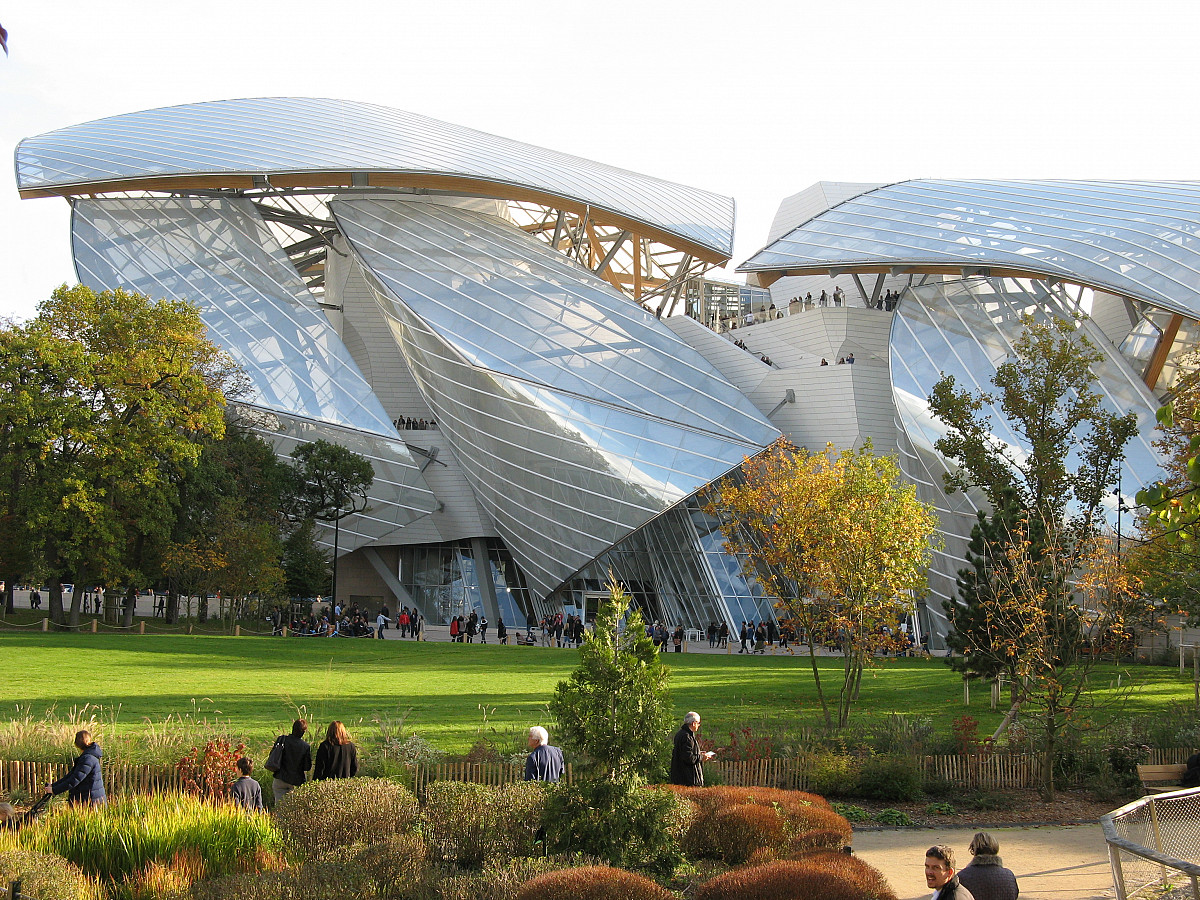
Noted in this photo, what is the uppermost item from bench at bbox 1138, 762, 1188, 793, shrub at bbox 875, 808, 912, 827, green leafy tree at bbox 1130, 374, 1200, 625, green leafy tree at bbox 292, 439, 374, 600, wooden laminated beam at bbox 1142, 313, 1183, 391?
wooden laminated beam at bbox 1142, 313, 1183, 391

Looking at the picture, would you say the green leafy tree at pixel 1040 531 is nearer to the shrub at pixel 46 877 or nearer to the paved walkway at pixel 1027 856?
the paved walkway at pixel 1027 856

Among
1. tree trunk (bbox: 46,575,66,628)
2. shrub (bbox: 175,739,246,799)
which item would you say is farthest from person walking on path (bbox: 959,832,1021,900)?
tree trunk (bbox: 46,575,66,628)

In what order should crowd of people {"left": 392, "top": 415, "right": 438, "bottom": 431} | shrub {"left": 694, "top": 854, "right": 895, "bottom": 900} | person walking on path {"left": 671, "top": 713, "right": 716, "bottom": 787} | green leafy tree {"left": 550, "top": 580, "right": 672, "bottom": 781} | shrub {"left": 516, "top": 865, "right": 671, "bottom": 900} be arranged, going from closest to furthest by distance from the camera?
shrub {"left": 516, "top": 865, "right": 671, "bottom": 900} < shrub {"left": 694, "top": 854, "right": 895, "bottom": 900} < green leafy tree {"left": 550, "top": 580, "right": 672, "bottom": 781} < person walking on path {"left": 671, "top": 713, "right": 716, "bottom": 787} < crowd of people {"left": 392, "top": 415, "right": 438, "bottom": 431}

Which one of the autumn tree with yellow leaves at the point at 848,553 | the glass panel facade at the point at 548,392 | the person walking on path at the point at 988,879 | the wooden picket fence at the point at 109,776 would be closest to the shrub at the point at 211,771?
the wooden picket fence at the point at 109,776

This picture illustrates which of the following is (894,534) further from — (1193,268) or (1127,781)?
(1193,268)

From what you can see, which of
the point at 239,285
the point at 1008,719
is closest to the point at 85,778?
the point at 1008,719

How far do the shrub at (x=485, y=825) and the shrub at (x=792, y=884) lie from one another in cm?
193

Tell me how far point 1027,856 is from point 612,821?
490 cm

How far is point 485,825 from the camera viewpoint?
935cm

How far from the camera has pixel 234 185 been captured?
47.5 meters

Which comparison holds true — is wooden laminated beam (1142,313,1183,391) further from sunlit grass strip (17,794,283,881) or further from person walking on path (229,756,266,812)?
sunlit grass strip (17,794,283,881)

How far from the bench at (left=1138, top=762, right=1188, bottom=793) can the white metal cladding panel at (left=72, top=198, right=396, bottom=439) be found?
36616mm

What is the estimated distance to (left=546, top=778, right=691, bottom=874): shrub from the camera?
→ 8.41 metres

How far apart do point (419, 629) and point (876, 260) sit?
21.9m
